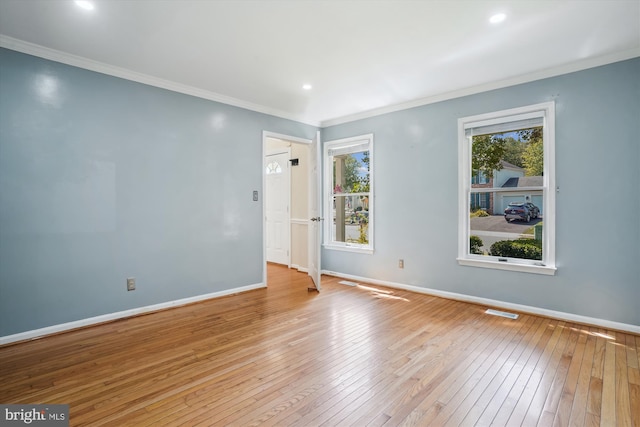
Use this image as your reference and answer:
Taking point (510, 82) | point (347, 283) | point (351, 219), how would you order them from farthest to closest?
point (351, 219) < point (347, 283) < point (510, 82)

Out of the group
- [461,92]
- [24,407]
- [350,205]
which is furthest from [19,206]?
[461,92]

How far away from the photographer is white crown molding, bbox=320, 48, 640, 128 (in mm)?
3144

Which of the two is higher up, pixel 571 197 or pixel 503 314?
pixel 571 197

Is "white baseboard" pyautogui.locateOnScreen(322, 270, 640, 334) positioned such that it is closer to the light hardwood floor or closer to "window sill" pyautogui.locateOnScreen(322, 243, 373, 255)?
the light hardwood floor

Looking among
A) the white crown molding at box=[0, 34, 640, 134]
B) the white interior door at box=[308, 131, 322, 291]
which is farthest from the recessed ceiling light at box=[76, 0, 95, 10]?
the white interior door at box=[308, 131, 322, 291]

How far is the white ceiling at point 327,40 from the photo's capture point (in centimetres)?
243

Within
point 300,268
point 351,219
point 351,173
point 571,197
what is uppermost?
point 351,173

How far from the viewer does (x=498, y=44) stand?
2961mm

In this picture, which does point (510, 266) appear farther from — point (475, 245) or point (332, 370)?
point (332, 370)

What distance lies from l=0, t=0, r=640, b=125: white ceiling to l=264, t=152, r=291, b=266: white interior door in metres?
2.56

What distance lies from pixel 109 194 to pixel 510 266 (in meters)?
4.49

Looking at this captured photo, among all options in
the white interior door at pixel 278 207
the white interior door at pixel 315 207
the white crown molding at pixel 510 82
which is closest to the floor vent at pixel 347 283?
the white interior door at pixel 315 207

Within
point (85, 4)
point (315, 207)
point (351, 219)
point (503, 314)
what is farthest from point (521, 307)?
point (85, 4)

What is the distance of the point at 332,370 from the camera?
2.43m
